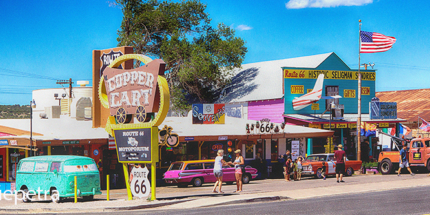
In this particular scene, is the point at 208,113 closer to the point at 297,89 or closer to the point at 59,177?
the point at 297,89

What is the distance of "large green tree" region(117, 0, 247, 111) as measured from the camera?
44.1 m

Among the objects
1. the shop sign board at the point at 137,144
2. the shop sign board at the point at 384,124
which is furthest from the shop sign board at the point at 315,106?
Answer: the shop sign board at the point at 137,144

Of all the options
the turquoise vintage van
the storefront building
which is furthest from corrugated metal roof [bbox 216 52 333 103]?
the turquoise vintage van

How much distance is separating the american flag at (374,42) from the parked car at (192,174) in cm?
1275

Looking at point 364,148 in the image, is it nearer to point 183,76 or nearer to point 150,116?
point 183,76

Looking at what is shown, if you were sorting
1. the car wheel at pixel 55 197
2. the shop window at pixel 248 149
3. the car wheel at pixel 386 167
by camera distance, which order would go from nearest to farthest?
the car wheel at pixel 55 197
the car wheel at pixel 386 167
the shop window at pixel 248 149

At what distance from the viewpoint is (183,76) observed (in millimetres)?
43344

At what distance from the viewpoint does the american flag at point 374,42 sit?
30.5 metres

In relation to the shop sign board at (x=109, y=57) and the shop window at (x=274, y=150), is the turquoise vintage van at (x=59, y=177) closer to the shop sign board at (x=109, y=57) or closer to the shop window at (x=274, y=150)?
the shop sign board at (x=109, y=57)

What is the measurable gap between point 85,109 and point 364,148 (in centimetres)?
2354

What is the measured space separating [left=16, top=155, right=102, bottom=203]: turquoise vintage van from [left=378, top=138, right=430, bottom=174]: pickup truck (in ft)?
59.2

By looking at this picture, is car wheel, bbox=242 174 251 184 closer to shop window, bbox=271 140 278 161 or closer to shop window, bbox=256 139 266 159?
shop window, bbox=256 139 266 159

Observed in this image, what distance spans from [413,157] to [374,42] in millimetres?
7862

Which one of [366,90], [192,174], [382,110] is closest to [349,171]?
[192,174]
